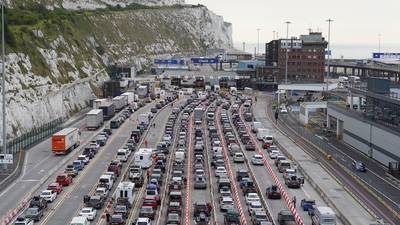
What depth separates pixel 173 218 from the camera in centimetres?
3362

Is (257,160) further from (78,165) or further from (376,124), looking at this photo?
(78,165)

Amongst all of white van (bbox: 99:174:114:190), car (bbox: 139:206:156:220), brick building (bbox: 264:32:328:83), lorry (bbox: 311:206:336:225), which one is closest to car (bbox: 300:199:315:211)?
lorry (bbox: 311:206:336:225)

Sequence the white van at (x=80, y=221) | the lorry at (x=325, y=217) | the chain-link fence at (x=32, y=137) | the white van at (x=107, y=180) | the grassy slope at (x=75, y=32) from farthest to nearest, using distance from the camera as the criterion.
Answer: the grassy slope at (x=75, y=32), the chain-link fence at (x=32, y=137), the white van at (x=107, y=180), the lorry at (x=325, y=217), the white van at (x=80, y=221)

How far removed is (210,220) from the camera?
35281 mm

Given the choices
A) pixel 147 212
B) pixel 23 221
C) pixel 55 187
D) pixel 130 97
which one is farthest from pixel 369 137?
pixel 130 97

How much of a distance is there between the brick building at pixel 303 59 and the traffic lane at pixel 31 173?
2972 inches

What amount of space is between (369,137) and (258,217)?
26930 millimetres

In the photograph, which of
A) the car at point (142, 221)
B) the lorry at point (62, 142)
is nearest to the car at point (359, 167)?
the car at point (142, 221)

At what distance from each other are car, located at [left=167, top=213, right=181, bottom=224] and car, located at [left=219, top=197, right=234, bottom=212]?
3524 mm

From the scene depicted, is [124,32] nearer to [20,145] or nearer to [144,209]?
[20,145]

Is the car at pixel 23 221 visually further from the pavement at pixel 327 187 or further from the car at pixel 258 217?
the pavement at pixel 327 187

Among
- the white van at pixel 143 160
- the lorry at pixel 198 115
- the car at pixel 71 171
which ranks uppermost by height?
the lorry at pixel 198 115

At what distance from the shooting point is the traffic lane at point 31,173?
132 feet

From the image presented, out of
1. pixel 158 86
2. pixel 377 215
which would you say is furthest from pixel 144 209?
pixel 158 86
